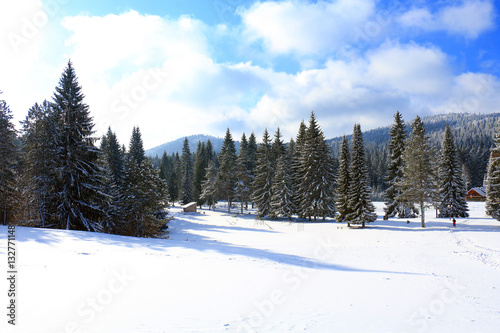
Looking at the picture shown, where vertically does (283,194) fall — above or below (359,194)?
below

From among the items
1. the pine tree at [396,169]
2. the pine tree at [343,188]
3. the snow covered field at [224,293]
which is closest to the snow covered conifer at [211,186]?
the pine tree at [343,188]

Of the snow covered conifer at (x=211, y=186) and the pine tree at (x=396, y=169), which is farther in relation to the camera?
the snow covered conifer at (x=211, y=186)

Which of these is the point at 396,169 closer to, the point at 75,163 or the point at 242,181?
the point at 242,181

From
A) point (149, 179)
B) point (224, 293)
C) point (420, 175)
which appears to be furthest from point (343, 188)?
point (224, 293)

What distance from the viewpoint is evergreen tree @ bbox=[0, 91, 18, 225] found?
2252 centimetres

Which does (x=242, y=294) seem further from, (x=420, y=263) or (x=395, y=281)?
(x=420, y=263)

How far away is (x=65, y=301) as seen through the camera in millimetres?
6852

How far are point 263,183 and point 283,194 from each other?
243 inches

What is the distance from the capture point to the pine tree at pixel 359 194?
3403cm

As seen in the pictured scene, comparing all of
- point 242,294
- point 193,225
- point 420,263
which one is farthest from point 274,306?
point 193,225

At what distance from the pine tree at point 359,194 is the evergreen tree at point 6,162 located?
3668 centimetres

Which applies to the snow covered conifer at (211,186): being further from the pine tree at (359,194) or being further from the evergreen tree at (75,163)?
the evergreen tree at (75,163)

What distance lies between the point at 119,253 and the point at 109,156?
34.4 m

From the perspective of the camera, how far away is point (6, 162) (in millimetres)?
22641
